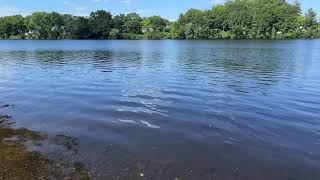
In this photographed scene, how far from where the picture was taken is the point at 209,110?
1762cm

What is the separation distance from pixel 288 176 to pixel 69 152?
653 centimetres

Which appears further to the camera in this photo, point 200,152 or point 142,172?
point 200,152

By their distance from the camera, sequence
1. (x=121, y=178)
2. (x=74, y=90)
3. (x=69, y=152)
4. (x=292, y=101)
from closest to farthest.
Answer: (x=121, y=178)
(x=69, y=152)
(x=292, y=101)
(x=74, y=90)

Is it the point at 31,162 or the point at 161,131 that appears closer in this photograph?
the point at 31,162

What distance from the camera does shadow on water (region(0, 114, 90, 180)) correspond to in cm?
950

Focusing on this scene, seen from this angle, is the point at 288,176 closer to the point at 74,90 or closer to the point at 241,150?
the point at 241,150

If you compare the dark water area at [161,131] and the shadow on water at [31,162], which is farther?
the dark water area at [161,131]

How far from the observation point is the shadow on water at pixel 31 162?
31.2ft

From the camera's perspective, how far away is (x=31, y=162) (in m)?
10.5

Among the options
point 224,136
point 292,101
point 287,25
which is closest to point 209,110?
point 224,136

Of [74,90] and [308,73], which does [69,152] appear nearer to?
[74,90]

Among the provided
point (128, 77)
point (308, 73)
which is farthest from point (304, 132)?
point (308, 73)

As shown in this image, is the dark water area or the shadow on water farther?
the dark water area

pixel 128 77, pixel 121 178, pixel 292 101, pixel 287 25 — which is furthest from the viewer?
pixel 287 25
